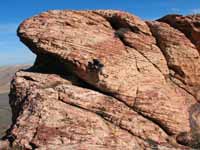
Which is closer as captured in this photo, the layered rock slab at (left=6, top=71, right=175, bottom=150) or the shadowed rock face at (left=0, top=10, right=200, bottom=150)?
the layered rock slab at (left=6, top=71, right=175, bottom=150)

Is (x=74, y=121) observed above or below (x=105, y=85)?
below

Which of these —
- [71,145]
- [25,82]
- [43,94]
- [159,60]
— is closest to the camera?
[71,145]

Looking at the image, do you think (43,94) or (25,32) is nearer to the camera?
(43,94)

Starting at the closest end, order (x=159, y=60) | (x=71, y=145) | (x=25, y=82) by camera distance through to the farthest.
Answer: (x=71, y=145) < (x=25, y=82) < (x=159, y=60)

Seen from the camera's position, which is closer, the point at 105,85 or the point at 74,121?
the point at 74,121

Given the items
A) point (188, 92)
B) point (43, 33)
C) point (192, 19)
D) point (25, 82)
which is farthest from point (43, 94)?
point (192, 19)

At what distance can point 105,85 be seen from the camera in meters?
27.2

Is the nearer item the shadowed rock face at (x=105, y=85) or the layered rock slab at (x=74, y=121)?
the layered rock slab at (x=74, y=121)

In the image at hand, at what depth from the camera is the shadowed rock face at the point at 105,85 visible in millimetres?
25109

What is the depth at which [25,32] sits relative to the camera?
28.9m

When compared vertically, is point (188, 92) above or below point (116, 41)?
below

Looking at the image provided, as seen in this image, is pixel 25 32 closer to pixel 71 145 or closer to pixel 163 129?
pixel 71 145

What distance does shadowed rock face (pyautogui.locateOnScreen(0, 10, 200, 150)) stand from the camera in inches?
989

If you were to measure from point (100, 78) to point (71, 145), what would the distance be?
521cm
